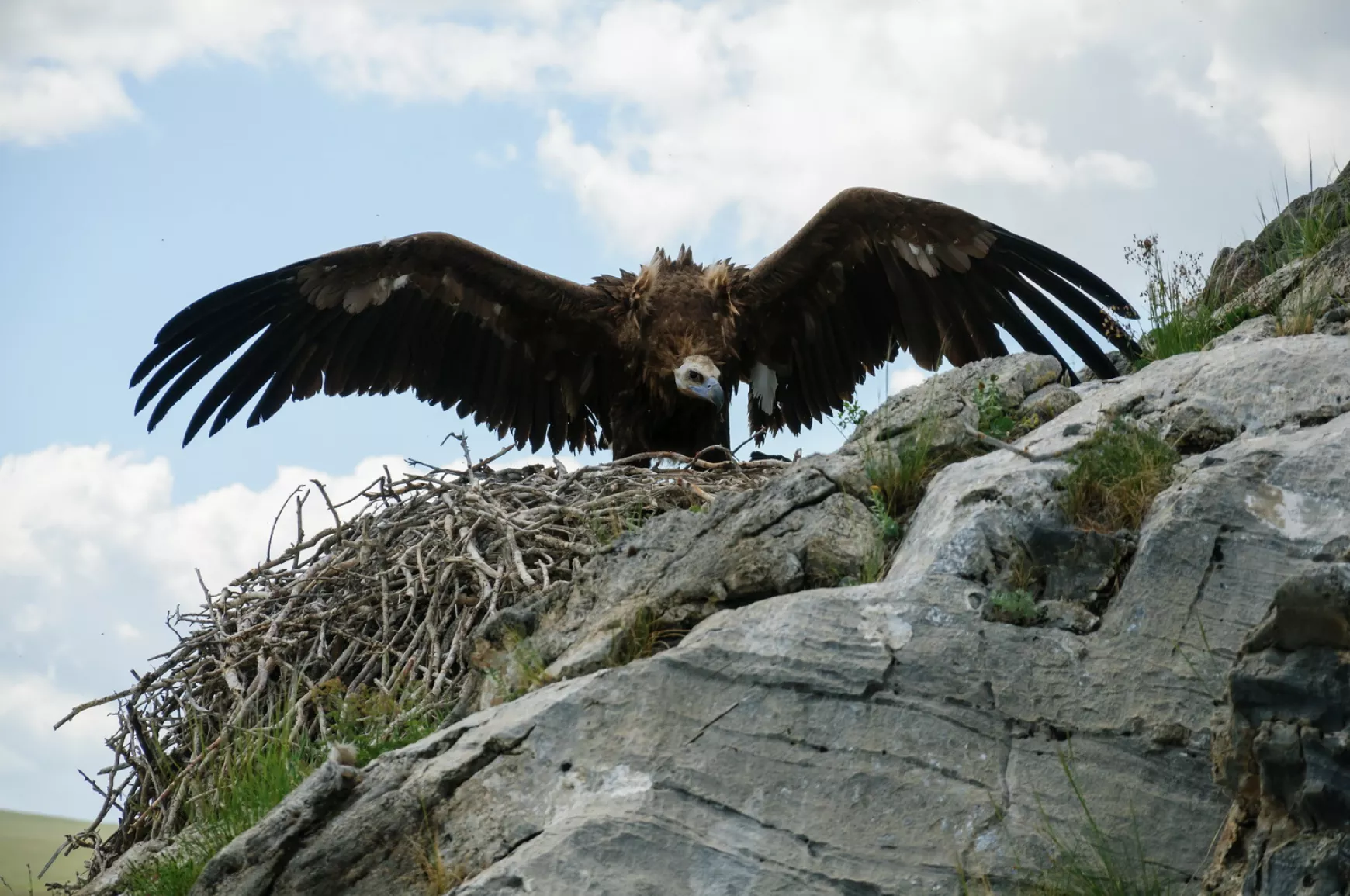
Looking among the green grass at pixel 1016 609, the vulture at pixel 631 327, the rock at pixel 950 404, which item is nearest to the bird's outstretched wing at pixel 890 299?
the vulture at pixel 631 327

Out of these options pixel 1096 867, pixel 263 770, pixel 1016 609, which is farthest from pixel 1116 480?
pixel 263 770

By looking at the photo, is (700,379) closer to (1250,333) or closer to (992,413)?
(992,413)

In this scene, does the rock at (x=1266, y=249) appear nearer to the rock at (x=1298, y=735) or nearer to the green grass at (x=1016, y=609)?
the green grass at (x=1016, y=609)

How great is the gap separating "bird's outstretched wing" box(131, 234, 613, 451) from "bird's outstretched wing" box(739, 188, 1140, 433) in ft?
3.28

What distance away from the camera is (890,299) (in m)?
7.77

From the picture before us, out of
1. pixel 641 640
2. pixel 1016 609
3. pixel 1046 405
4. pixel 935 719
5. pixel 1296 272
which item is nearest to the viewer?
pixel 935 719

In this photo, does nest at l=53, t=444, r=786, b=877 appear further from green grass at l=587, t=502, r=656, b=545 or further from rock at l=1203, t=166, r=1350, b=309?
rock at l=1203, t=166, r=1350, b=309

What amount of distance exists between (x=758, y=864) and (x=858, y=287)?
15.9 feet

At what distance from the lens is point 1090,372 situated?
6.91 meters

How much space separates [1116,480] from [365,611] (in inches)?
129

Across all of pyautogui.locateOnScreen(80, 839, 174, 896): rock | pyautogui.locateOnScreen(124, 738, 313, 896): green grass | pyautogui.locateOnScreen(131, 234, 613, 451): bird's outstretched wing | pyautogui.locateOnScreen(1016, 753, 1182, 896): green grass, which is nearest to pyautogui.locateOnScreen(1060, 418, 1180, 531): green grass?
Result: pyautogui.locateOnScreen(1016, 753, 1182, 896): green grass

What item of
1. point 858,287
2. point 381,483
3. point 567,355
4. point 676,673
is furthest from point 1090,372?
point 676,673

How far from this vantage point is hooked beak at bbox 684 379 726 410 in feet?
23.7

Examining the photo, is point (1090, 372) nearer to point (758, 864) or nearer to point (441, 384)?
point (441, 384)
